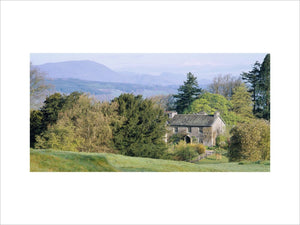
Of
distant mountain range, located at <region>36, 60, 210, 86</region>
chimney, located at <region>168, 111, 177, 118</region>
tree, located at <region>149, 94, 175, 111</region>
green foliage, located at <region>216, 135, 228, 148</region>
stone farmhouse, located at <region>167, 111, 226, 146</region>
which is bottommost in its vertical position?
green foliage, located at <region>216, 135, 228, 148</region>

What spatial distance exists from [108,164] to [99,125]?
58.1 inches

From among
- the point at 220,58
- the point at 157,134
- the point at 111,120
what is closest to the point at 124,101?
the point at 111,120

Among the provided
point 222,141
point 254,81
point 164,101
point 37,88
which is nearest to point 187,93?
point 164,101

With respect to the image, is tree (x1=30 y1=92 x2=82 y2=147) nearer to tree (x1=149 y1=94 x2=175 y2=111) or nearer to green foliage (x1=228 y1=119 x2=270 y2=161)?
tree (x1=149 y1=94 x2=175 y2=111)

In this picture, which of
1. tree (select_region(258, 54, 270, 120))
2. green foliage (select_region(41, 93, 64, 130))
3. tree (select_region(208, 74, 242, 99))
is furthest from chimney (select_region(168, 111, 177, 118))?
green foliage (select_region(41, 93, 64, 130))

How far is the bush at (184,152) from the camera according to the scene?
11.7 m

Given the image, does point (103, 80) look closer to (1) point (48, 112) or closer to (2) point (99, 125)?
(2) point (99, 125)

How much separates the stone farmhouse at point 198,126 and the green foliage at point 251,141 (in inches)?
21.3

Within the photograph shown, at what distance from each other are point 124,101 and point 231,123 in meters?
3.45

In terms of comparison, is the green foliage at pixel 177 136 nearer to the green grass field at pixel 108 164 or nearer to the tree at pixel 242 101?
the green grass field at pixel 108 164

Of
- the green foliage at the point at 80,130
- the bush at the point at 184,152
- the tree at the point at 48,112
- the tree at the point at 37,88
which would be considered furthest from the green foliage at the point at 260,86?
the tree at the point at 37,88

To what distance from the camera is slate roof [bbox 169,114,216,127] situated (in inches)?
476

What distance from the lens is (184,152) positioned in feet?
38.5

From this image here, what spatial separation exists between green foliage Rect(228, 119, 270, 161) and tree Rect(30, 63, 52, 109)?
6020 mm
